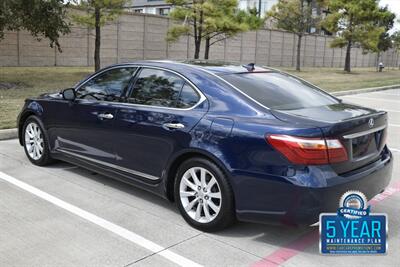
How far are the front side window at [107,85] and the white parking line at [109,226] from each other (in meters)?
1.20

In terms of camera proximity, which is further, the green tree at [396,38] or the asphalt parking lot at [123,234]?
the green tree at [396,38]

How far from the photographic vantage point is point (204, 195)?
13.6 ft

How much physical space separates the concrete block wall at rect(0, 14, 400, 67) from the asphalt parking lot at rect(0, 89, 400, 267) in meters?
19.8

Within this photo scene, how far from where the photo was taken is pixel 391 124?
10836 mm

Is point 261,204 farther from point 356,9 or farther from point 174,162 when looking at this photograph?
point 356,9

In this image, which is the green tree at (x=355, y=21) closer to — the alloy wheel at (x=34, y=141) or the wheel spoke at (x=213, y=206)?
the alloy wheel at (x=34, y=141)

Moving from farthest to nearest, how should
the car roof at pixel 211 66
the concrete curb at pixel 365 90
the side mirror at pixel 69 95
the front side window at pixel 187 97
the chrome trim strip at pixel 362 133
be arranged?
the concrete curb at pixel 365 90
the side mirror at pixel 69 95
the car roof at pixel 211 66
the front side window at pixel 187 97
the chrome trim strip at pixel 362 133

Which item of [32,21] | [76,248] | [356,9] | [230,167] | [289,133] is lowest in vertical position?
[76,248]

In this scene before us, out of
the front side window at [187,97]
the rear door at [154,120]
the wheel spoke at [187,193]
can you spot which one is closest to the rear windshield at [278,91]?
the front side window at [187,97]

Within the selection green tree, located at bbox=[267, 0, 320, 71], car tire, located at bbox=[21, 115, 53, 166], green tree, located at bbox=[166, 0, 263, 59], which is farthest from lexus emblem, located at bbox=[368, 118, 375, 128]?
green tree, located at bbox=[267, 0, 320, 71]

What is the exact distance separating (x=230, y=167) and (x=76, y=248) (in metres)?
1.41

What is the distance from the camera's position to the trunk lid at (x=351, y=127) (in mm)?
3727

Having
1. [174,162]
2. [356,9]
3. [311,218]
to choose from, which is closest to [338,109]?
[311,218]

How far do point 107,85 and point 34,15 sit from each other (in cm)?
983
